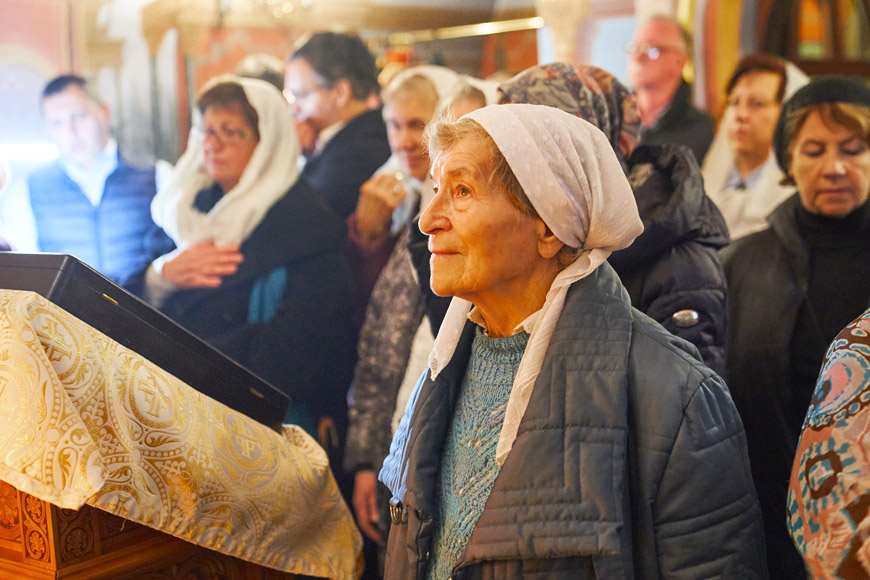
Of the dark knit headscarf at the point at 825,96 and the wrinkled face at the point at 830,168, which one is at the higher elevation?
the dark knit headscarf at the point at 825,96

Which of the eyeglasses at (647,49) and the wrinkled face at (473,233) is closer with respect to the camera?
the wrinkled face at (473,233)

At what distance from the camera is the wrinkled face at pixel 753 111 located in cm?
375

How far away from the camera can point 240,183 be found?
11.5 feet

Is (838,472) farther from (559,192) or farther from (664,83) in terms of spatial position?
(664,83)

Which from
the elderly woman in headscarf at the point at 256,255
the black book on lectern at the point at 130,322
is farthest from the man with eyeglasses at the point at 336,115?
the black book on lectern at the point at 130,322

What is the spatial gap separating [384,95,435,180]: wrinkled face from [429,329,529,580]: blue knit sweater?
6.92 feet

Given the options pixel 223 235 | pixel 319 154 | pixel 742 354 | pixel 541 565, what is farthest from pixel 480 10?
pixel 541 565

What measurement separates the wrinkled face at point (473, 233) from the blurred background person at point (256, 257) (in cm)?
217

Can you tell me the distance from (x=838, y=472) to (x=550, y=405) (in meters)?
0.41

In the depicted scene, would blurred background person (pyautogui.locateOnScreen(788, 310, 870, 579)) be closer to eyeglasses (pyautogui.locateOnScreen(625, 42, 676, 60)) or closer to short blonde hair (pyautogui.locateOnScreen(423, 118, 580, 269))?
short blonde hair (pyautogui.locateOnScreen(423, 118, 580, 269))

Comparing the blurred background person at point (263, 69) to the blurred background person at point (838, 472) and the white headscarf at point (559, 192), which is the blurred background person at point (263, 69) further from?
the blurred background person at point (838, 472)

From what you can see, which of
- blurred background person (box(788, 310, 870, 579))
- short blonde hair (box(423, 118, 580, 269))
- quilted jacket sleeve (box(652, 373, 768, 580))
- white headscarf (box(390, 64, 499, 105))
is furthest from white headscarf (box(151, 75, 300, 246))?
blurred background person (box(788, 310, 870, 579))

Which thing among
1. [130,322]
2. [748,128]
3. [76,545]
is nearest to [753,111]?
[748,128]

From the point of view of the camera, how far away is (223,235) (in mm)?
3492
